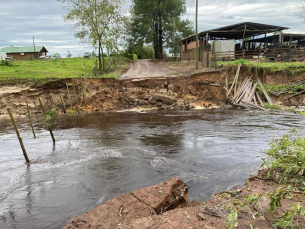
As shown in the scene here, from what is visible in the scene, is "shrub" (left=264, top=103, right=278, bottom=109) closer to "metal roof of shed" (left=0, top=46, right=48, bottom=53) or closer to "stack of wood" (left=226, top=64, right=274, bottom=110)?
"stack of wood" (left=226, top=64, right=274, bottom=110)

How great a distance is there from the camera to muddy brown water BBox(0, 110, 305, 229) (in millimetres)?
6391

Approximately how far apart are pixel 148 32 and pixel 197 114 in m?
28.3

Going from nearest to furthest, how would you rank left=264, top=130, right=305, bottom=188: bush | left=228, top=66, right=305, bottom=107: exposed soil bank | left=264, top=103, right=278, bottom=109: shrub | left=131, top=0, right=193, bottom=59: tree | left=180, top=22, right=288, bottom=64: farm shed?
1. left=264, top=130, right=305, bottom=188: bush
2. left=264, top=103, right=278, bottom=109: shrub
3. left=228, top=66, right=305, bottom=107: exposed soil bank
4. left=180, top=22, right=288, bottom=64: farm shed
5. left=131, top=0, right=193, bottom=59: tree

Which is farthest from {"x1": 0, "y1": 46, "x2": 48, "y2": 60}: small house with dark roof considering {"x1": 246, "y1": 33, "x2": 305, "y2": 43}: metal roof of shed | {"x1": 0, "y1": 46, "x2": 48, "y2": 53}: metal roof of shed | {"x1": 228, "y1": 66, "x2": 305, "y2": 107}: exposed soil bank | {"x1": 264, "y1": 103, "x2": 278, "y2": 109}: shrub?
{"x1": 264, "y1": 103, "x2": 278, "y2": 109}: shrub

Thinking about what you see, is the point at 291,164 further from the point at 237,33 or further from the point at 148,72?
the point at 237,33

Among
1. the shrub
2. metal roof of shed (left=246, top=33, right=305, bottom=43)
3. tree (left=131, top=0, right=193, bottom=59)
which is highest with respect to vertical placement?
tree (left=131, top=0, right=193, bottom=59)

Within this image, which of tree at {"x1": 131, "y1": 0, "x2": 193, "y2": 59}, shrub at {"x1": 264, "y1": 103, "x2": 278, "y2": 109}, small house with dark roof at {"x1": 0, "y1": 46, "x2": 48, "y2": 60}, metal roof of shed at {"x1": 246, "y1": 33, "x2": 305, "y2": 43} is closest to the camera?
shrub at {"x1": 264, "y1": 103, "x2": 278, "y2": 109}

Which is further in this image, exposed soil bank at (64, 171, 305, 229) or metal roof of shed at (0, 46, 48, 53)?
metal roof of shed at (0, 46, 48, 53)

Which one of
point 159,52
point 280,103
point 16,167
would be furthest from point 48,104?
point 159,52

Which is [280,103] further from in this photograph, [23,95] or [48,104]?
[23,95]

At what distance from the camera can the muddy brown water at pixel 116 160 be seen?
6391mm

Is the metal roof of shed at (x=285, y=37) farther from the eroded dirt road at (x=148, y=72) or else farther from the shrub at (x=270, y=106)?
the shrub at (x=270, y=106)

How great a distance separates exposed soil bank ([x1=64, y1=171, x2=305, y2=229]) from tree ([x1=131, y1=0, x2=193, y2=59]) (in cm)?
3813

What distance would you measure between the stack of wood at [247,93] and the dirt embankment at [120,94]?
3.47ft
